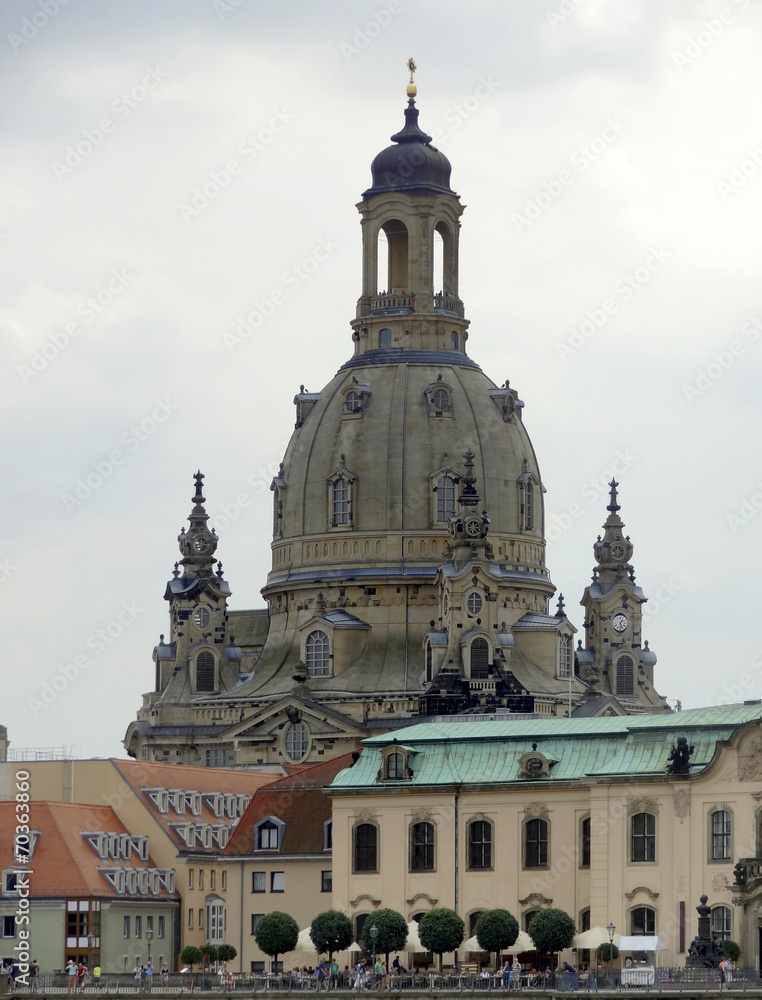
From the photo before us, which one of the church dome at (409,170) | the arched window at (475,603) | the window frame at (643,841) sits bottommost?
the window frame at (643,841)

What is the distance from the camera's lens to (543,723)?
130000mm

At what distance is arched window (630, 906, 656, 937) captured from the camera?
118625 mm

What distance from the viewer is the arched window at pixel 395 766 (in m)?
127

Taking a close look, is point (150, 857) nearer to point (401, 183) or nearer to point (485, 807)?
point (485, 807)

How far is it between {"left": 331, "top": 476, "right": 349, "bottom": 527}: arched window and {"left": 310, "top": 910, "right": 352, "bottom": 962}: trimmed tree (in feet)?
192

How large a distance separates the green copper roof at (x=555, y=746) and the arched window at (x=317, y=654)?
44.0 m

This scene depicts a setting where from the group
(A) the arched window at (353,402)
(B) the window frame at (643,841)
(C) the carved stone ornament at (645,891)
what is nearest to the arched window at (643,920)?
(C) the carved stone ornament at (645,891)

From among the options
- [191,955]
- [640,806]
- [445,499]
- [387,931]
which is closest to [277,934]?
[191,955]

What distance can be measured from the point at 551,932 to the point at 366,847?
11884 mm

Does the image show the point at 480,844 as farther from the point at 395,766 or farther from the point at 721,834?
the point at 721,834

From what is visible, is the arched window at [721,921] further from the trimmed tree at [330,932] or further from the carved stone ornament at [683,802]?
the trimmed tree at [330,932]

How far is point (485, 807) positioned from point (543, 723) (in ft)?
23.0

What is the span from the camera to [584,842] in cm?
12250

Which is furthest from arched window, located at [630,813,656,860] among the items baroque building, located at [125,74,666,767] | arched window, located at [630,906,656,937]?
baroque building, located at [125,74,666,767]
